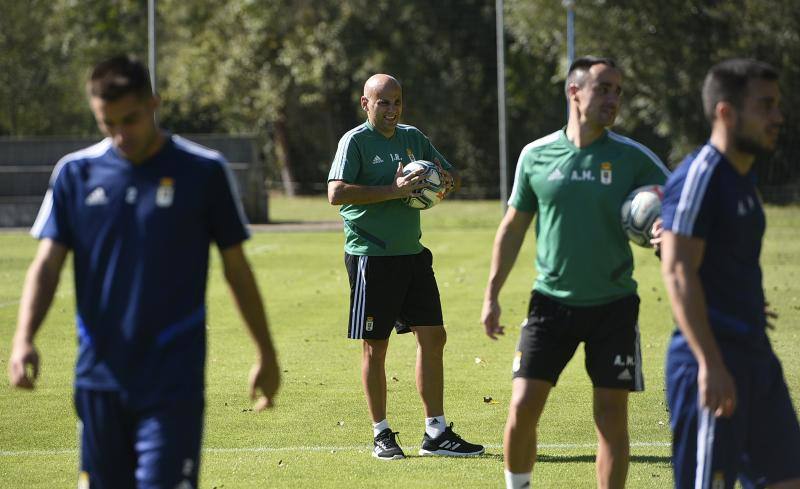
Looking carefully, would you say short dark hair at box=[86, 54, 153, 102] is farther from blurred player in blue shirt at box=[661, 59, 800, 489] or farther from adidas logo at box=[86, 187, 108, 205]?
blurred player in blue shirt at box=[661, 59, 800, 489]

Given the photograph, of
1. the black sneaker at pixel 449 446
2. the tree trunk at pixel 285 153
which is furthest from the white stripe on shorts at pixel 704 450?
the tree trunk at pixel 285 153

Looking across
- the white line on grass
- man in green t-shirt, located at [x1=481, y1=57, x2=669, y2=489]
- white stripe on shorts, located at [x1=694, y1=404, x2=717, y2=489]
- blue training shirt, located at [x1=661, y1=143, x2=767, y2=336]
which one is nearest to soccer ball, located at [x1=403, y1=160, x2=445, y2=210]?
the white line on grass

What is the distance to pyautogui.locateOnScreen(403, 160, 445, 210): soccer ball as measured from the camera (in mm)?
8094

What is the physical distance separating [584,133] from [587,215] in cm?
41

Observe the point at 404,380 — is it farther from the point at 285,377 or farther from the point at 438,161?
the point at 438,161

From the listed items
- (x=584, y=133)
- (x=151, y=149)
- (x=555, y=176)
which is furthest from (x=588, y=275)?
(x=151, y=149)

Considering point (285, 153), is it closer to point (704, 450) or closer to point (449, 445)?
point (449, 445)

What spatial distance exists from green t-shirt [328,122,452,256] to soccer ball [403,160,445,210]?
0.13 m

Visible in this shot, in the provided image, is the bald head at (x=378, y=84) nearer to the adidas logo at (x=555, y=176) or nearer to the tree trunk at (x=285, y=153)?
the adidas logo at (x=555, y=176)

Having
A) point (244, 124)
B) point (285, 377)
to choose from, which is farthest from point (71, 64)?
point (285, 377)

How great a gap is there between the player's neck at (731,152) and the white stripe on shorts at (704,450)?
94 cm

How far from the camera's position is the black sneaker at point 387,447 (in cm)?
801

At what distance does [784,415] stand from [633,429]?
3.80 metres

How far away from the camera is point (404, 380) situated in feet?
35.9
